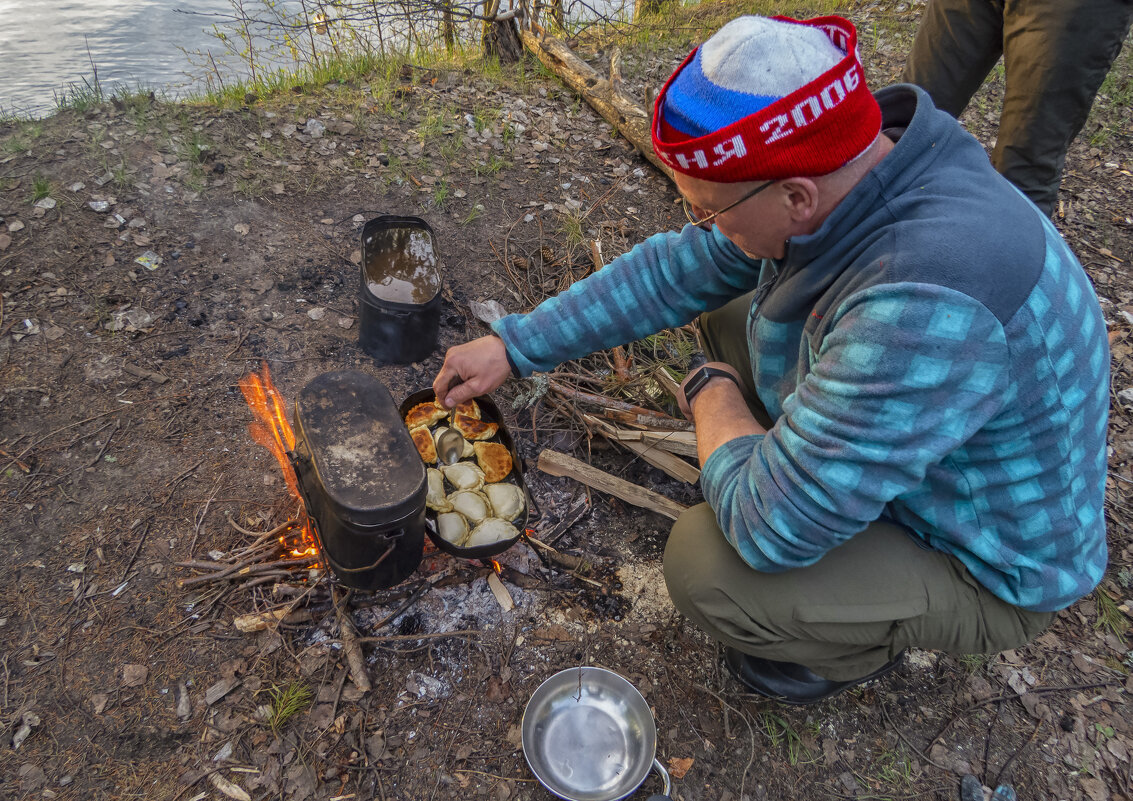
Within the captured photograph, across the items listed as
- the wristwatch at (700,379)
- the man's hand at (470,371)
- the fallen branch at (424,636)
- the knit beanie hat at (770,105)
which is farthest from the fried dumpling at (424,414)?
the knit beanie hat at (770,105)

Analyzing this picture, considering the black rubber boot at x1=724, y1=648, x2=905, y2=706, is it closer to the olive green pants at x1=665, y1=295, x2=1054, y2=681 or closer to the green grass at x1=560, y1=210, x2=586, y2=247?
the olive green pants at x1=665, y1=295, x2=1054, y2=681

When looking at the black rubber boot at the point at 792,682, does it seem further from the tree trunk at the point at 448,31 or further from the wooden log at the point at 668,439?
the tree trunk at the point at 448,31

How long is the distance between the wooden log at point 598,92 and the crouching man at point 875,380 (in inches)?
115

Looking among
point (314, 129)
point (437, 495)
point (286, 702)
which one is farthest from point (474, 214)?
point (286, 702)

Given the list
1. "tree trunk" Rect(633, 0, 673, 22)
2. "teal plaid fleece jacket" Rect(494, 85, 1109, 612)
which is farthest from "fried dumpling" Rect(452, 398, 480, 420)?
"tree trunk" Rect(633, 0, 673, 22)

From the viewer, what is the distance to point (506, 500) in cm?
254

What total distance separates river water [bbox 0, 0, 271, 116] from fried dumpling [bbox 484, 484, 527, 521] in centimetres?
524

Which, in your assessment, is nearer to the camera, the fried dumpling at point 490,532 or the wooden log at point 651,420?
the fried dumpling at point 490,532

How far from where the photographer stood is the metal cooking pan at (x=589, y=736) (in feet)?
6.95

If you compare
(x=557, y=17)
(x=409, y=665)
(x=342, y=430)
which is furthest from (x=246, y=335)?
(x=557, y=17)

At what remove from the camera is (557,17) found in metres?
6.60

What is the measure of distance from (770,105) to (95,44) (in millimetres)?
8030

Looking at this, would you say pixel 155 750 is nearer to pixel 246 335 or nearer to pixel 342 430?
pixel 342 430

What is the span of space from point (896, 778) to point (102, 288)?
4094 millimetres
